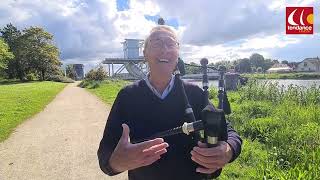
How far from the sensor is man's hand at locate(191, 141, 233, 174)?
80.8 inches

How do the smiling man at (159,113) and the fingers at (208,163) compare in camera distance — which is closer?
the fingers at (208,163)

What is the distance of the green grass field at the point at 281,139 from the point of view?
5896 mm

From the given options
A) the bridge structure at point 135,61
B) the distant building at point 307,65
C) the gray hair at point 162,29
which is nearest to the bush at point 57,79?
the distant building at point 307,65

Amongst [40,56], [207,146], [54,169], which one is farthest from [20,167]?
[40,56]

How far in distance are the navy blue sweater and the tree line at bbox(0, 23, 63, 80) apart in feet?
299

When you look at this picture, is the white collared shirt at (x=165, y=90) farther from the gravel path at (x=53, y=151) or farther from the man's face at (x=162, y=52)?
the gravel path at (x=53, y=151)

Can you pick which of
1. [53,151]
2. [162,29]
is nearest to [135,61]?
[162,29]

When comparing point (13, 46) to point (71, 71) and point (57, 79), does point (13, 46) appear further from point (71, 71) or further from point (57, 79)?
point (71, 71)

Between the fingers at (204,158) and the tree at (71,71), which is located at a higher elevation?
the fingers at (204,158)

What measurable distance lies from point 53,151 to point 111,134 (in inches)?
286

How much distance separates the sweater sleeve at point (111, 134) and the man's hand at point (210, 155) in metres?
0.68

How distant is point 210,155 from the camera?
206 centimetres

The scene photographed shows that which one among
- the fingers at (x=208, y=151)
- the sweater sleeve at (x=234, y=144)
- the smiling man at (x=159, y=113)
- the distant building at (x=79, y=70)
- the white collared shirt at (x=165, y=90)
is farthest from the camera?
the distant building at (x=79, y=70)

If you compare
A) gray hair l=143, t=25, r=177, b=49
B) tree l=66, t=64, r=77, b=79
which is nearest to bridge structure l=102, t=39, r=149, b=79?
gray hair l=143, t=25, r=177, b=49
